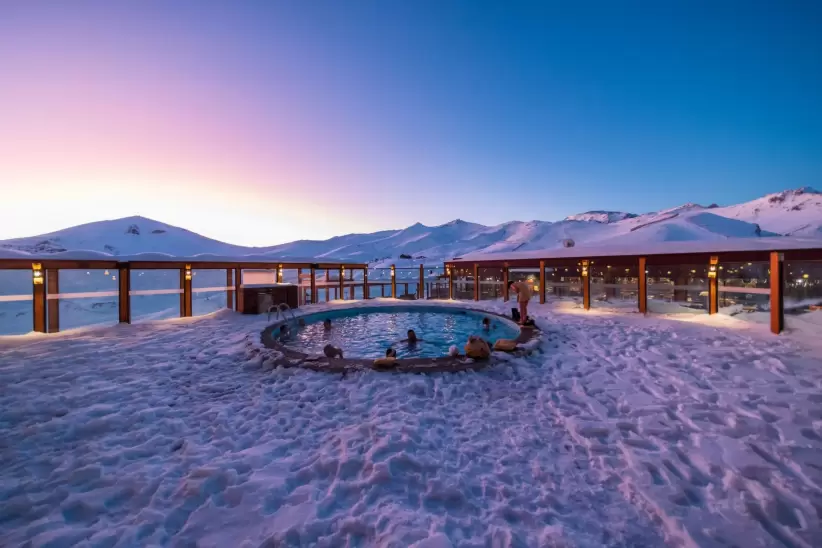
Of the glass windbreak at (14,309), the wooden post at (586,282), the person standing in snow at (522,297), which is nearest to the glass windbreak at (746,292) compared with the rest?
the wooden post at (586,282)

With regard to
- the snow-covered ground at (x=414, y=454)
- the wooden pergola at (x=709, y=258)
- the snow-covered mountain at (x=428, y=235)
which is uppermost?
the snow-covered mountain at (x=428, y=235)

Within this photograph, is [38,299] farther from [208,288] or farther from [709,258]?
[709,258]

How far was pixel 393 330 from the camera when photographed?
8.49m

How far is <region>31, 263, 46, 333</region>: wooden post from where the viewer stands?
599 cm

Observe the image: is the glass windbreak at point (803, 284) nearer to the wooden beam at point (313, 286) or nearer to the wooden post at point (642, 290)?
the wooden post at point (642, 290)

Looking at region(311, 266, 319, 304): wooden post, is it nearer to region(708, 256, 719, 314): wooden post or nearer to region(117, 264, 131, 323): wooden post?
region(117, 264, 131, 323): wooden post

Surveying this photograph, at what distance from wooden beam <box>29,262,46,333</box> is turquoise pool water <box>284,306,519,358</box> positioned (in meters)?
4.49

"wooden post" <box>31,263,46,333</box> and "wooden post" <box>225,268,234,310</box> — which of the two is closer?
"wooden post" <box>31,263,46,333</box>

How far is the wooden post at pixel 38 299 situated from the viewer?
5.99 metres

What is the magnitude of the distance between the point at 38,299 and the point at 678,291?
640 inches

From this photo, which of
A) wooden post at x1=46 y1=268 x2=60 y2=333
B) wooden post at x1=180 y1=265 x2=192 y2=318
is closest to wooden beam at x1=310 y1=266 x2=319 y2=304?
wooden post at x1=180 y1=265 x2=192 y2=318

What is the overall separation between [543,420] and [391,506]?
1.75 meters

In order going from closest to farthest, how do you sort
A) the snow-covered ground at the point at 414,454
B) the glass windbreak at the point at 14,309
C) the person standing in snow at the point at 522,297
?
the snow-covered ground at the point at 414,454, the person standing in snow at the point at 522,297, the glass windbreak at the point at 14,309

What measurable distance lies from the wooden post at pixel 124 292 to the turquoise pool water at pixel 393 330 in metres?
3.50
